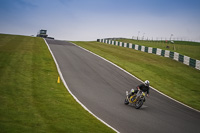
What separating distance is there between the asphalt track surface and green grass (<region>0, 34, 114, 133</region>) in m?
0.99

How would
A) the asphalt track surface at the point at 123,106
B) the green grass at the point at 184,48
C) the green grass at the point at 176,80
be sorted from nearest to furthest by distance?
the asphalt track surface at the point at 123,106
the green grass at the point at 176,80
the green grass at the point at 184,48

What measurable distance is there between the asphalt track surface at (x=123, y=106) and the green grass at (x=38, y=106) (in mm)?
987

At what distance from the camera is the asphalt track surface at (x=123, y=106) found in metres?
11.0

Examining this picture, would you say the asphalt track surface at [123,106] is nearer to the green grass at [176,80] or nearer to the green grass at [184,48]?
the green grass at [176,80]

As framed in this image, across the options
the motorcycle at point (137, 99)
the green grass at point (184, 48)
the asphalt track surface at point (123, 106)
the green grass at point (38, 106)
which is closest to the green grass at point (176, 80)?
the asphalt track surface at point (123, 106)

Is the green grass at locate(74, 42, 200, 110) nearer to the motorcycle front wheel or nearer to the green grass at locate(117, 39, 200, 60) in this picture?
the motorcycle front wheel

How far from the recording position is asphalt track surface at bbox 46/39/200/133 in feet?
35.9

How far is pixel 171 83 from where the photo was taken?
72.8 ft

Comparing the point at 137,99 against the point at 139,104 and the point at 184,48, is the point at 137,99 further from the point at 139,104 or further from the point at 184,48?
the point at 184,48

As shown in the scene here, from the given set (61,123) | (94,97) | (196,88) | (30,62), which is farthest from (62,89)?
(196,88)

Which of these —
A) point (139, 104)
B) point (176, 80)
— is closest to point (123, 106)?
point (139, 104)

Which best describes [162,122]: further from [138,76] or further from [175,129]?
[138,76]

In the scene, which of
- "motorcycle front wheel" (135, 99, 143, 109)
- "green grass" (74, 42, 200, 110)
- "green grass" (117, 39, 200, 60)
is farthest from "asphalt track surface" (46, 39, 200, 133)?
"green grass" (117, 39, 200, 60)

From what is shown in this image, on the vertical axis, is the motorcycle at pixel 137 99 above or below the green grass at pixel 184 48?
below
